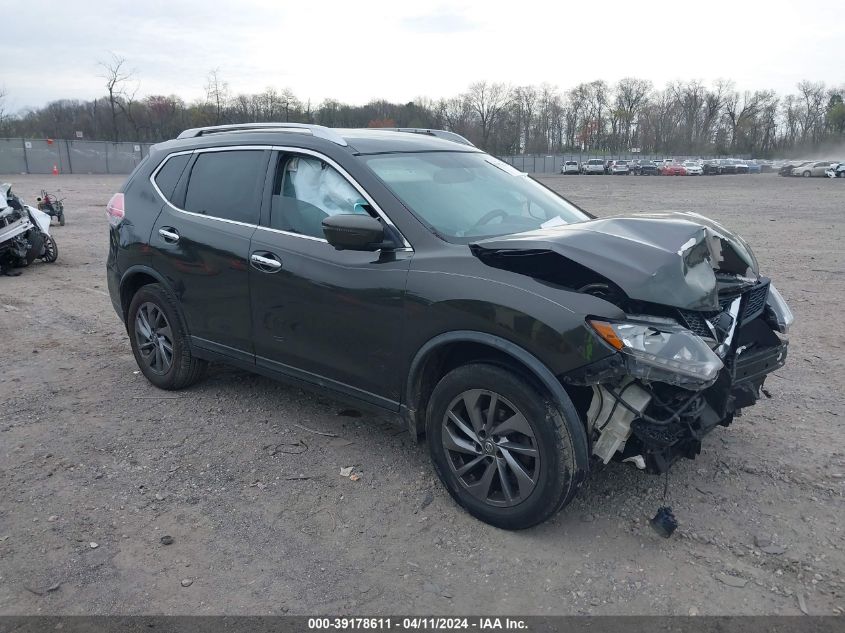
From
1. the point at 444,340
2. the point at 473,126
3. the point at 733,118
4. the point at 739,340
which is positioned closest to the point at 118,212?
the point at 444,340

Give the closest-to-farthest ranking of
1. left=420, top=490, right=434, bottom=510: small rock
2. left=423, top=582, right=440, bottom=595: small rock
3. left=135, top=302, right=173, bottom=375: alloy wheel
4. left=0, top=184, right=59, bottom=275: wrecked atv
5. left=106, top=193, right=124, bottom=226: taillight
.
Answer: left=423, top=582, right=440, bottom=595: small rock
left=420, top=490, right=434, bottom=510: small rock
left=135, top=302, right=173, bottom=375: alloy wheel
left=106, top=193, right=124, bottom=226: taillight
left=0, top=184, right=59, bottom=275: wrecked atv

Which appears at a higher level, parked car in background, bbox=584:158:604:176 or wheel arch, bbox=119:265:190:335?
parked car in background, bbox=584:158:604:176

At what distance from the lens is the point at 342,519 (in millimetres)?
3613

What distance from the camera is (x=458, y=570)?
3180 mm

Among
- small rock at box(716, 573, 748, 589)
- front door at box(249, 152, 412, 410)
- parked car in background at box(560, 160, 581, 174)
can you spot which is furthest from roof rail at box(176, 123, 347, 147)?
parked car in background at box(560, 160, 581, 174)

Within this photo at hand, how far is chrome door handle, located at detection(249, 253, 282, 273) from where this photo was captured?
4.20m

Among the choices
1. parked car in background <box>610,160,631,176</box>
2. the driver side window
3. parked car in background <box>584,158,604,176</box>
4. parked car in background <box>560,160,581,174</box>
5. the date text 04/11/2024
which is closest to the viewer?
the date text 04/11/2024

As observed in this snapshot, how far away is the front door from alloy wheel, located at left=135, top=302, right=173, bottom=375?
114 cm

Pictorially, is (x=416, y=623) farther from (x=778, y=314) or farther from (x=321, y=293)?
(x=778, y=314)

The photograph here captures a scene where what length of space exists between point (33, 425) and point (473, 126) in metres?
107

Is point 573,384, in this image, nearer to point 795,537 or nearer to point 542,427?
point 542,427

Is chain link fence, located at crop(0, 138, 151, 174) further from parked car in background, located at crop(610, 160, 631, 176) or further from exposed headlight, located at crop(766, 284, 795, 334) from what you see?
exposed headlight, located at crop(766, 284, 795, 334)

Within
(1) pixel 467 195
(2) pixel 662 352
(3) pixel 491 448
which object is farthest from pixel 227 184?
(2) pixel 662 352

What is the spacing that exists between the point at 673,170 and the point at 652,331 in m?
68.0
